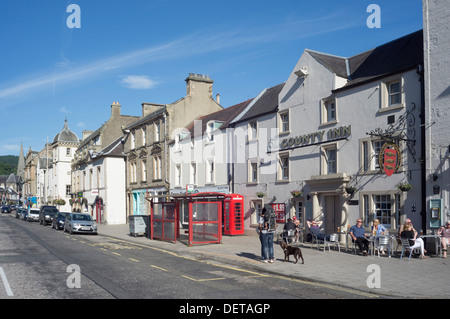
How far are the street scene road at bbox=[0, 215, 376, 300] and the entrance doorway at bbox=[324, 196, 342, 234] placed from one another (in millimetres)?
7884

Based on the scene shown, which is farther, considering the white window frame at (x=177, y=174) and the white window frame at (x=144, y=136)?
the white window frame at (x=144, y=136)

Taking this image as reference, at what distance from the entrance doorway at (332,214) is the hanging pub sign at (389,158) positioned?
3.56 m

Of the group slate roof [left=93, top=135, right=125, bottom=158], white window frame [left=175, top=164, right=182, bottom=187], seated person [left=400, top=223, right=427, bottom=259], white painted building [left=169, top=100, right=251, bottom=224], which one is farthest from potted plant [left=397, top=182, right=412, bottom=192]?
slate roof [left=93, top=135, right=125, bottom=158]

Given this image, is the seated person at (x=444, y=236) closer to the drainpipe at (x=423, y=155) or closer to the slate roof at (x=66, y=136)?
the drainpipe at (x=423, y=155)

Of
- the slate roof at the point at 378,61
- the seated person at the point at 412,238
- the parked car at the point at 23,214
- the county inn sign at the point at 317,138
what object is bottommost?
the parked car at the point at 23,214

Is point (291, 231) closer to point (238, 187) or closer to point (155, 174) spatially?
point (238, 187)

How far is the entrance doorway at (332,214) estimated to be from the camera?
2128cm

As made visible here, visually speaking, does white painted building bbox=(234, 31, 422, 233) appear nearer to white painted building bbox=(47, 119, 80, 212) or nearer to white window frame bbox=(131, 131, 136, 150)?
white window frame bbox=(131, 131, 136, 150)

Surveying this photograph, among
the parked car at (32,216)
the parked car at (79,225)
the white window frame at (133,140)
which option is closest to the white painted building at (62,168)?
the parked car at (32,216)

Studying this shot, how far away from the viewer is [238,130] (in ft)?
94.3

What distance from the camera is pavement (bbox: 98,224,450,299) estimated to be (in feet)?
34.8

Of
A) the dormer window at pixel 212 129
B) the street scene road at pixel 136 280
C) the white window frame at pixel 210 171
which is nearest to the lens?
the street scene road at pixel 136 280

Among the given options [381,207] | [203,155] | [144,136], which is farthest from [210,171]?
[381,207]
